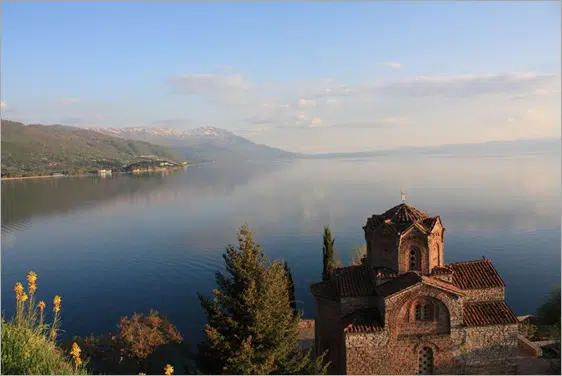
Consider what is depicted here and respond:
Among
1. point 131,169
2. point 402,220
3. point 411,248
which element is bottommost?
point 411,248

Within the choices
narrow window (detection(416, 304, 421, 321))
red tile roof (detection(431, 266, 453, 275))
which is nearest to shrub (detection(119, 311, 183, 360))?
narrow window (detection(416, 304, 421, 321))

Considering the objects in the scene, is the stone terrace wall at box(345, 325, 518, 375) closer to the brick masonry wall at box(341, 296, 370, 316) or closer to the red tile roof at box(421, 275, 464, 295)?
the brick masonry wall at box(341, 296, 370, 316)

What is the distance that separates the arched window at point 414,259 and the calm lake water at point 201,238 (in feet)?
38.4

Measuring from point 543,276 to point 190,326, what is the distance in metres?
22.2

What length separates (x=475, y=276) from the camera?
44.1 feet

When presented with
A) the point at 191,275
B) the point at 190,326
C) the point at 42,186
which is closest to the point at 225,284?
the point at 190,326

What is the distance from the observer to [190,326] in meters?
23.4

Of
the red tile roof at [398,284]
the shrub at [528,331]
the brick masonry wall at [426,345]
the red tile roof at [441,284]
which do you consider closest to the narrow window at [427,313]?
the brick masonry wall at [426,345]

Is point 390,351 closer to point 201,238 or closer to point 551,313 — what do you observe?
point 551,313

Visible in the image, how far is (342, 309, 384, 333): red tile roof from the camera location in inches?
494

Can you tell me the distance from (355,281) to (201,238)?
1130 inches

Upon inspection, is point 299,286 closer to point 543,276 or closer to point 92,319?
point 92,319

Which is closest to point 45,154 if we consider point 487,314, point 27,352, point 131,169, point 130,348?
point 131,169

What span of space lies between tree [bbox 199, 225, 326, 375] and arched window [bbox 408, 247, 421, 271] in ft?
14.0
